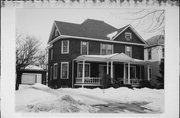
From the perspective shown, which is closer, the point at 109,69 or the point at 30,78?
the point at 30,78

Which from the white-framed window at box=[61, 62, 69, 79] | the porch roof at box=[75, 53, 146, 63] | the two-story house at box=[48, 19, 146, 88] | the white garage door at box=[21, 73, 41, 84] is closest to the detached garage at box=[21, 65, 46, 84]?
the white garage door at box=[21, 73, 41, 84]

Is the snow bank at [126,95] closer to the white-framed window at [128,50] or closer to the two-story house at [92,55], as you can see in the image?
the two-story house at [92,55]

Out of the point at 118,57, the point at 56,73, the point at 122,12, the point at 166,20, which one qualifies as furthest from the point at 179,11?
the point at 56,73

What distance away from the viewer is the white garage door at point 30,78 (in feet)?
16.4

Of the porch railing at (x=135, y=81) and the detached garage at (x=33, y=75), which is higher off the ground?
the detached garage at (x=33, y=75)

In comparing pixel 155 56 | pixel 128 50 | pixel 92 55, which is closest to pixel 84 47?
pixel 92 55

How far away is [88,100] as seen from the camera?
510 cm

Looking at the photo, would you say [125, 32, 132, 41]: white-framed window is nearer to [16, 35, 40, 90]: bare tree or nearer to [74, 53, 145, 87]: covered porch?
[74, 53, 145, 87]: covered porch

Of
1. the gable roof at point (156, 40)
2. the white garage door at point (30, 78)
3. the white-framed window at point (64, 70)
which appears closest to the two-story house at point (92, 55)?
the white-framed window at point (64, 70)

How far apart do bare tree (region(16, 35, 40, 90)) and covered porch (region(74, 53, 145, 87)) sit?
0.84 metres

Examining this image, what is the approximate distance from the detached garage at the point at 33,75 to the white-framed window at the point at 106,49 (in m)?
1.24

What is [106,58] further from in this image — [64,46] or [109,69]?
[64,46]

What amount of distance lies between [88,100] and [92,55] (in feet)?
2.96

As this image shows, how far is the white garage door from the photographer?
5.01 meters
